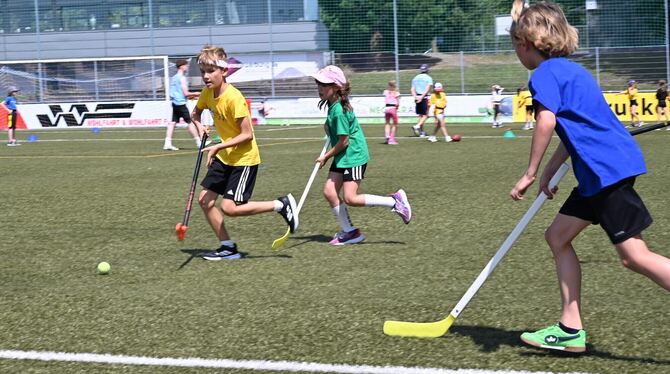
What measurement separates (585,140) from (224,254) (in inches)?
157

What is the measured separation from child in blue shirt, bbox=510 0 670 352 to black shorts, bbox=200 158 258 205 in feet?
11.4

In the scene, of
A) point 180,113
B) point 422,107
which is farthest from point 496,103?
point 180,113

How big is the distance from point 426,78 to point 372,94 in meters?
9.84

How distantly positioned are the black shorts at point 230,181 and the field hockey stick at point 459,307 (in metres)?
2.77

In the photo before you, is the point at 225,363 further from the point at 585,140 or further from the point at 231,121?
the point at 231,121

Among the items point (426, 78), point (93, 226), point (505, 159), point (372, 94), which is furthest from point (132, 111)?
point (93, 226)

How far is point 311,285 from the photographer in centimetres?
648

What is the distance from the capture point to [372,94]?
35.2 m

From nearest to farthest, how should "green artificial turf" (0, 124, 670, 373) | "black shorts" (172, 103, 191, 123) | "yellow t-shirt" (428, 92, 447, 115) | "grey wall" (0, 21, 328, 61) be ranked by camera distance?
1. "green artificial turf" (0, 124, 670, 373)
2. "black shorts" (172, 103, 191, 123)
3. "yellow t-shirt" (428, 92, 447, 115)
4. "grey wall" (0, 21, 328, 61)

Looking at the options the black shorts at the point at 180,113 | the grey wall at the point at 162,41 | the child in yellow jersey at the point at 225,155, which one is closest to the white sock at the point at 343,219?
the child in yellow jersey at the point at 225,155

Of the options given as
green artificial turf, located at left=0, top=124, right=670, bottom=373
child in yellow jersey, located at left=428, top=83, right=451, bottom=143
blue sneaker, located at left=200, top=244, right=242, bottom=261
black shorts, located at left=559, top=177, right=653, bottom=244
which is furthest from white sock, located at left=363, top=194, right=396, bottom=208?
child in yellow jersey, located at left=428, top=83, right=451, bottom=143

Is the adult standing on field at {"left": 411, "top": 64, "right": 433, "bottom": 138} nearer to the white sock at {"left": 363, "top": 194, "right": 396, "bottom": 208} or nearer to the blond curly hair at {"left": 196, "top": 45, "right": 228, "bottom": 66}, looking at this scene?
the white sock at {"left": 363, "top": 194, "right": 396, "bottom": 208}

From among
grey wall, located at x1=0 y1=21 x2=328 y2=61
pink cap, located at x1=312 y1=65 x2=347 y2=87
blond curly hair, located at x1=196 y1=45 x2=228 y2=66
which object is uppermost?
grey wall, located at x1=0 y1=21 x2=328 y2=61

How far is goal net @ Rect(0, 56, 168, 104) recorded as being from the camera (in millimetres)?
34781
